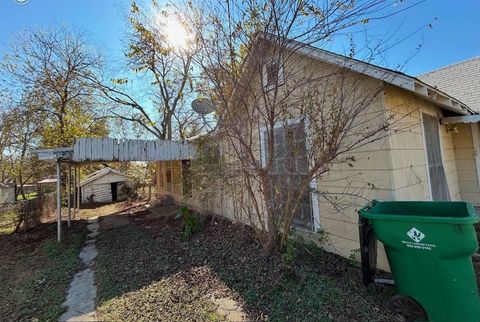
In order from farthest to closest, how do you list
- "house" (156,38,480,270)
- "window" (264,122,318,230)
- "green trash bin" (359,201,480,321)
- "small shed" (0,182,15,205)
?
1. "small shed" (0,182,15,205)
2. "window" (264,122,318,230)
3. "house" (156,38,480,270)
4. "green trash bin" (359,201,480,321)

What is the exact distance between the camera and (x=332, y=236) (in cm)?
458

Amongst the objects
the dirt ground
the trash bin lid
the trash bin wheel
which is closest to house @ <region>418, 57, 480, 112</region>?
the trash bin lid

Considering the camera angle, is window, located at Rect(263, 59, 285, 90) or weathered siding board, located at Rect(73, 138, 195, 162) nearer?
window, located at Rect(263, 59, 285, 90)

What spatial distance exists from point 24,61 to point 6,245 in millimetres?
10967

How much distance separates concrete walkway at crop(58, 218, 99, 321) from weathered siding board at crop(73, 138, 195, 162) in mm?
2725

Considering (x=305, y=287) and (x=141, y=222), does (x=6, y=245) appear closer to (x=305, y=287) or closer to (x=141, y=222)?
(x=141, y=222)

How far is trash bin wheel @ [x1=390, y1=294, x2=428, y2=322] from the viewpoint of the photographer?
2703 millimetres

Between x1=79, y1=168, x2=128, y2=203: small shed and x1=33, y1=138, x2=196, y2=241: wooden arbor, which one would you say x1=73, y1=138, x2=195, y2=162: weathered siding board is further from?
x1=79, y1=168, x2=128, y2=203: small shed

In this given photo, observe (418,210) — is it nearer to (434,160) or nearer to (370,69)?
(370,69)

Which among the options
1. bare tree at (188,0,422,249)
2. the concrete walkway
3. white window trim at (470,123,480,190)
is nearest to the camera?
the concrete walkway

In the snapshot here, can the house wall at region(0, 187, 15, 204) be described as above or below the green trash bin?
above

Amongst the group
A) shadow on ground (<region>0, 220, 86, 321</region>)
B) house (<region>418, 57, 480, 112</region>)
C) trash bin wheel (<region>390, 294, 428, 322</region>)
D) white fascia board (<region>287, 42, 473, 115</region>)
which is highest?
house (<region>418, 57, 480, 112</region>)

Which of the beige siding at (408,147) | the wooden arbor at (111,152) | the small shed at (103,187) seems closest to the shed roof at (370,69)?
the beige siding at (408,147)

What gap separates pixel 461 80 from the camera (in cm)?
819
